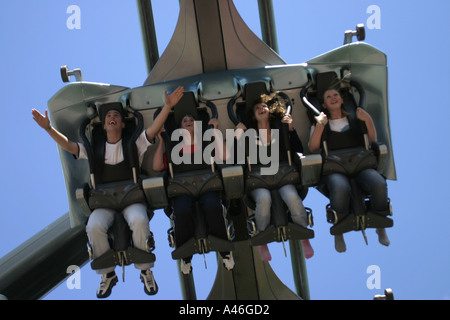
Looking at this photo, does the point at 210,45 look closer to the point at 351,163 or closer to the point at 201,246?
the point at 351,163

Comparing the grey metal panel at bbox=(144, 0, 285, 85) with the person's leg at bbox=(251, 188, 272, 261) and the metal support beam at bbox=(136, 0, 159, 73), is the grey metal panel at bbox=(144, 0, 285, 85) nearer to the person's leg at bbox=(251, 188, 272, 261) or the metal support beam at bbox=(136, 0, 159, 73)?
the person's leg at bbox=(251, 188, 272, 261)

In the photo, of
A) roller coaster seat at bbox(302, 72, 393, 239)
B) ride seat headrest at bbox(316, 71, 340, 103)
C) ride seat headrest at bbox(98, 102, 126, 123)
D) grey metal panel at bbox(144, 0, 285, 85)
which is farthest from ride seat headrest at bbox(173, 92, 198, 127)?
ride seat headrest at bbox(316, 71, 340, 103)

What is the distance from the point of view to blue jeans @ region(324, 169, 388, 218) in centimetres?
511

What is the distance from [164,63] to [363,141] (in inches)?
88.5

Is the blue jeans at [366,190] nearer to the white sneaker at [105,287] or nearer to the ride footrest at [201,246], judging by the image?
the ride footrest at [201,246]

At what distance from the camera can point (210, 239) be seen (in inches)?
195

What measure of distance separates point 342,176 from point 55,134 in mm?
2418

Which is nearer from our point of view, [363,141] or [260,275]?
[363,141]

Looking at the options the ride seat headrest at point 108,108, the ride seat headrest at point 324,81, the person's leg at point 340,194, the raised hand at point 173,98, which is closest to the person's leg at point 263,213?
the person's leg at point 340,194

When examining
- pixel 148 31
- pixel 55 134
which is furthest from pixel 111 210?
pixel 148 31

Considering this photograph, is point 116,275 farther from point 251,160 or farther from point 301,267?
point 301,267
